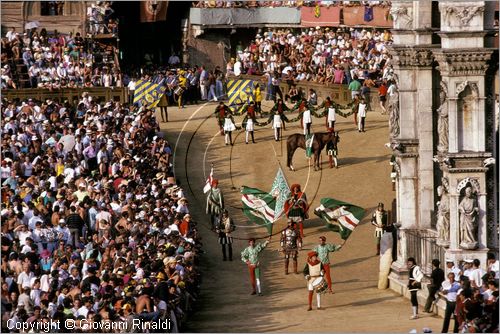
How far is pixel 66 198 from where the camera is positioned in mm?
51531

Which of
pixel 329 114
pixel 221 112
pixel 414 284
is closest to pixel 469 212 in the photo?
pixel 414 284

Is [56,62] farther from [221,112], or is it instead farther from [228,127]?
[228,127]

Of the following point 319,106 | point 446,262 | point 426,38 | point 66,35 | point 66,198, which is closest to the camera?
point 446,262

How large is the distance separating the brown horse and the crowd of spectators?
1289 centimetres

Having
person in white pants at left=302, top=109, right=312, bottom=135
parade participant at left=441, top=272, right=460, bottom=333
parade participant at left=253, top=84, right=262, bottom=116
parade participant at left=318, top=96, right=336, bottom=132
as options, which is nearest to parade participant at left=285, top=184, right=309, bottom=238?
person in white pants at left=302, top=109, right=312, bottom=135

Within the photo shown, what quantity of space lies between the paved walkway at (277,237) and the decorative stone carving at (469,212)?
68.0 inches

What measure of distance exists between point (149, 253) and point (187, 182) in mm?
14390

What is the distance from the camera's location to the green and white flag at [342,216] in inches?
1919

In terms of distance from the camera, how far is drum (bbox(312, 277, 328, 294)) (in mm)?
44375

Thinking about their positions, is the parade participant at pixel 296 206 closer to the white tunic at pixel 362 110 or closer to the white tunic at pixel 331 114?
the white tunic at pixel 331 114

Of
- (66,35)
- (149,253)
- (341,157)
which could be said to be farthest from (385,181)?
(66,35)

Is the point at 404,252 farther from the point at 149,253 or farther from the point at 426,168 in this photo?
the point at 149,253

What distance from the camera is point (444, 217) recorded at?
42531mm

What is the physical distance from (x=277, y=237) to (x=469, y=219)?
11.8m
